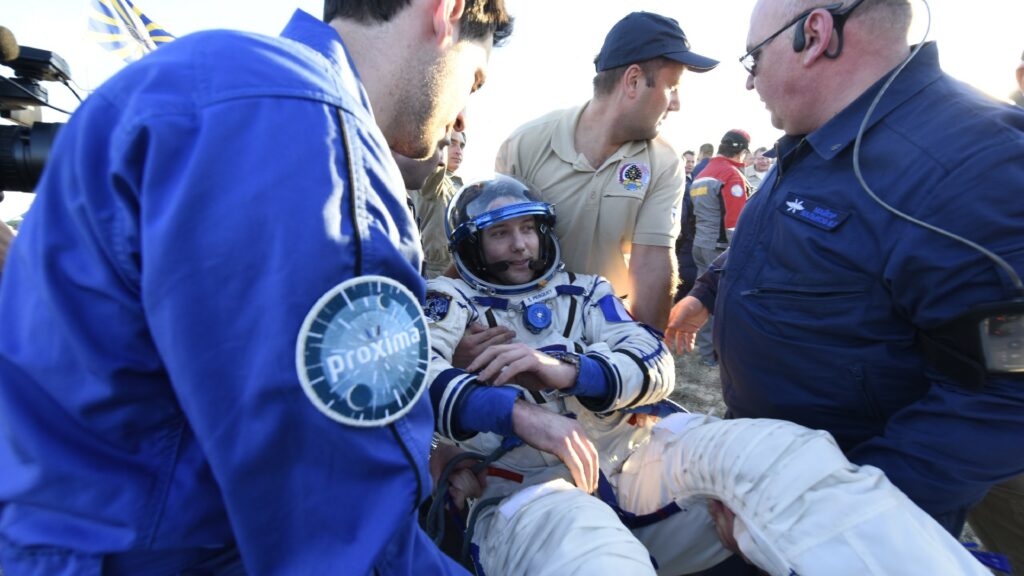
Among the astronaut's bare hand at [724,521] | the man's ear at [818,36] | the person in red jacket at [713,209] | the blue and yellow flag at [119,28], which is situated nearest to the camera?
the astronaut's bare hand at [724,521]

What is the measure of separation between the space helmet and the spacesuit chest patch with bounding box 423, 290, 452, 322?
209mm

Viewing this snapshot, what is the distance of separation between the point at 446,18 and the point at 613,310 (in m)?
1.44

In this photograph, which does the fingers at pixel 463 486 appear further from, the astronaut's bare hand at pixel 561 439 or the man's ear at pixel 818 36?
the man's ear at pixel 818 36

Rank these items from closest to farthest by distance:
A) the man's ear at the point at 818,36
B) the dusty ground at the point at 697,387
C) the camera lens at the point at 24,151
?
the camera lens at the point at 24,151 < the man's ear at the point at 818,36 < the dusty ground at the point at 697,387

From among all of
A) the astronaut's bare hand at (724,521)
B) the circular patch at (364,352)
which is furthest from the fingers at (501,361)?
the circular patch at (364,352)

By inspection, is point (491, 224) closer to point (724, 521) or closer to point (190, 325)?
point (724, 521)

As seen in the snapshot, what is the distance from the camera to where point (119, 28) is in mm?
5820

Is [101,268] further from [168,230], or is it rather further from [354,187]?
[354,187]

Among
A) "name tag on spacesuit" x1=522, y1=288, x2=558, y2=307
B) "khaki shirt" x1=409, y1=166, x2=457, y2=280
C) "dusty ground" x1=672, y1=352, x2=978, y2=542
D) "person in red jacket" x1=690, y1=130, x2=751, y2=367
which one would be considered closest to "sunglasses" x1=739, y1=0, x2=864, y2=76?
"name tag on spacesuit" x1=522, y1=288, x2=558, y2=307

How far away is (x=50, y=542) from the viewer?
2.43 feet

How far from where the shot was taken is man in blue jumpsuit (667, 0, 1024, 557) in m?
1.41

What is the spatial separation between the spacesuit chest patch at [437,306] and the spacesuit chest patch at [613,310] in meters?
0.68

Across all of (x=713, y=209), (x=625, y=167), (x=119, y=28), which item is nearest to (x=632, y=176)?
(x=625, y=167)

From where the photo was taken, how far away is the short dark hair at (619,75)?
292 cm
